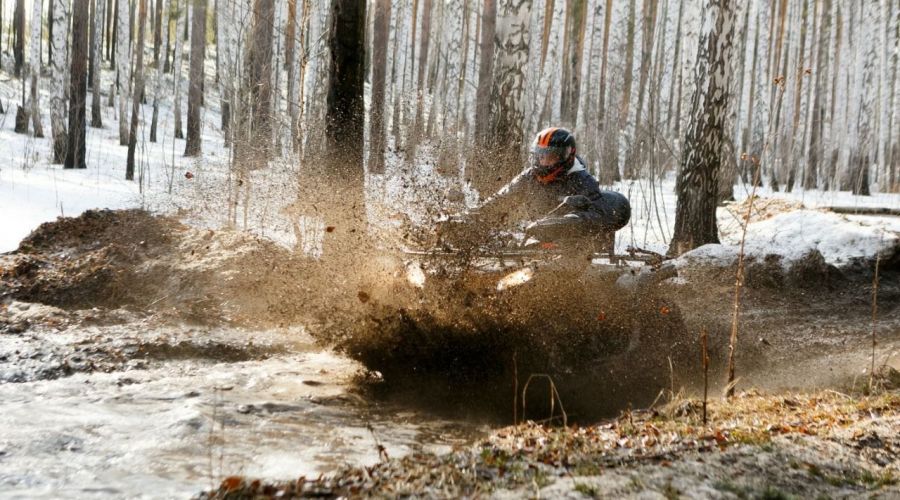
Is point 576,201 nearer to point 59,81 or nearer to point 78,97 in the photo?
point 78,97

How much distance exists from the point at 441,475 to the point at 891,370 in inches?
144

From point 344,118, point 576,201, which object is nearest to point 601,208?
point 576,201

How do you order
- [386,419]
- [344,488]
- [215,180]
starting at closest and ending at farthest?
1. [344,488]
2. [386,419]
3. [215,180]

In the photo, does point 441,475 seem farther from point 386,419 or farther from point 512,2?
point 512,2

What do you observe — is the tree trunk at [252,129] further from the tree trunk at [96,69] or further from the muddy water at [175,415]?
the tree trunk at [96,69]

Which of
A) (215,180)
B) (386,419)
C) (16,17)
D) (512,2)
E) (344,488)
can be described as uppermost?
(16,17)

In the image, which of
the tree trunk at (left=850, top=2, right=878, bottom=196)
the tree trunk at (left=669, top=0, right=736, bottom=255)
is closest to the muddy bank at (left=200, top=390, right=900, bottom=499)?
the tree trunk at (left=669, top=0, right=736, bottom=255)

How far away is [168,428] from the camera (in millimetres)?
4344

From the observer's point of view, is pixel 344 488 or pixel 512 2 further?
pixel 512 2

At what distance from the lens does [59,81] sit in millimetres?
16672

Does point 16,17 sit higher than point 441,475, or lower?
higher

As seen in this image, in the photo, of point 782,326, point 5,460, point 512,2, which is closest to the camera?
point 5,460

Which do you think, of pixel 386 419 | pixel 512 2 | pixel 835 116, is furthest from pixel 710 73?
pixel 835 116

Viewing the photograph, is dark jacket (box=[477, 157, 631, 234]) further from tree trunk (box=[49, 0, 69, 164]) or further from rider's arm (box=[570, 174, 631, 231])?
tree trunk (box=[49, 0, 69, 164])
